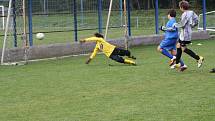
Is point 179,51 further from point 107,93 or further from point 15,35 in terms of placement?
point 15,35

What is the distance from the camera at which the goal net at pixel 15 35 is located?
55.4ft

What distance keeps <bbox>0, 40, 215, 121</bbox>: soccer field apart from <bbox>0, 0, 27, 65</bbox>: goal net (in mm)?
1622

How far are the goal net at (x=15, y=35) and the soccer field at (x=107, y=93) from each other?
1.62 m

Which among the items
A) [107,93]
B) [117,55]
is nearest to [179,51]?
[117,55]

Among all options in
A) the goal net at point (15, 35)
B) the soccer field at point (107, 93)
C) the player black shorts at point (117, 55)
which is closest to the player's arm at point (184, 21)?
the soccer field at point (107, 93)

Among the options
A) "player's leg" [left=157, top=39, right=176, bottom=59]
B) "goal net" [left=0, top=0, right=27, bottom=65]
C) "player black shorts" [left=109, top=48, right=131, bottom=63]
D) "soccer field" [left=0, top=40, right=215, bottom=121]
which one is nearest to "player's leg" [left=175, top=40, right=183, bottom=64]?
"soccer field" [left=0, top=40, right=215, bottom=121]

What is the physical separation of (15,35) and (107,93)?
865 cm

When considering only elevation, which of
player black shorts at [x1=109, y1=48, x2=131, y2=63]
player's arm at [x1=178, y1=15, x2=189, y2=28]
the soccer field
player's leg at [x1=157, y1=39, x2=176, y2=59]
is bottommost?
the soccer field

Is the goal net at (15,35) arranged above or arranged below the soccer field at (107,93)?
above

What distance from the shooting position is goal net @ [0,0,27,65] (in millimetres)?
16891

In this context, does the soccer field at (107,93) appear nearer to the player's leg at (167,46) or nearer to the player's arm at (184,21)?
the player's leg at (167,46)

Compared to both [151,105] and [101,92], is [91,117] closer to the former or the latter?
[151,105]

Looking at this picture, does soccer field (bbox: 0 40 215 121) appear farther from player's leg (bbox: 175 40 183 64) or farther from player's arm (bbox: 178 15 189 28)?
player's arm (bbox: 178 15 189 28)

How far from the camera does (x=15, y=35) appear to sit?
18094mm
